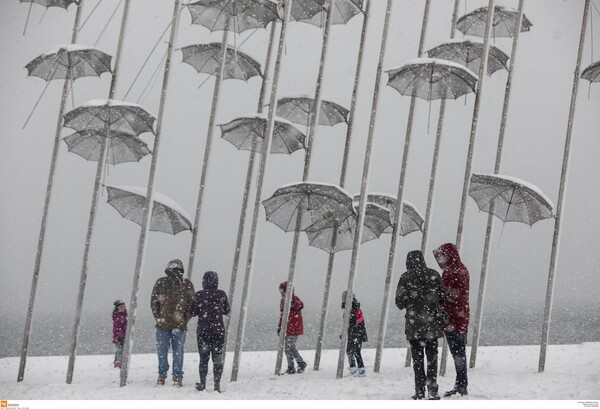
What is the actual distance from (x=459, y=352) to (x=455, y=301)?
2.03ft

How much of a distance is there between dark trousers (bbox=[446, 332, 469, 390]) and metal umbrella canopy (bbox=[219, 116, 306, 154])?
212 inches

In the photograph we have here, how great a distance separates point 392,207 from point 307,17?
4016 mm

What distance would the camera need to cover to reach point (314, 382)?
996 centimetres

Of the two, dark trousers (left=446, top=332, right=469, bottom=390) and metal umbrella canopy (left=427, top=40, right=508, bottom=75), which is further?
metal umbrella canopy (left=427, top=40, right=508, bottom=75)

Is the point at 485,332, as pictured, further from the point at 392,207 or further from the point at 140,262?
the point at 140,262

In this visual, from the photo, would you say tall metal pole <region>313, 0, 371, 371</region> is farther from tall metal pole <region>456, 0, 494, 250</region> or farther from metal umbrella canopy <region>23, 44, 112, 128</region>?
metal umbrella canopy <region>23, 44, 112, 128</region>

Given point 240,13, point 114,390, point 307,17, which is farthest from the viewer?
point 307,17

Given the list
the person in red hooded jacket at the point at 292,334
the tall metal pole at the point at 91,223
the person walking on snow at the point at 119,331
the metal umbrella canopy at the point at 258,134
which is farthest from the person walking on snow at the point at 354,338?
the person walking on snow at the point at 119,331

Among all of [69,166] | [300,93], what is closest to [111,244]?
[69,166]

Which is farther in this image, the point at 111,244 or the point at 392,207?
the point at 111,244

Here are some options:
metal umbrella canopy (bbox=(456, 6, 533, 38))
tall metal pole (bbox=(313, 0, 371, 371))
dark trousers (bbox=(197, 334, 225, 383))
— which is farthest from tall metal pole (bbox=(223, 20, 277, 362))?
metal umbrella canopy (bbox=(456, 6, 533, 38))

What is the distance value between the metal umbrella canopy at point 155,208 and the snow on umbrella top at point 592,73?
7.15 meters

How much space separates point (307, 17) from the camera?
42.3ft

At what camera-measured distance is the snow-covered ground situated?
879 cm
